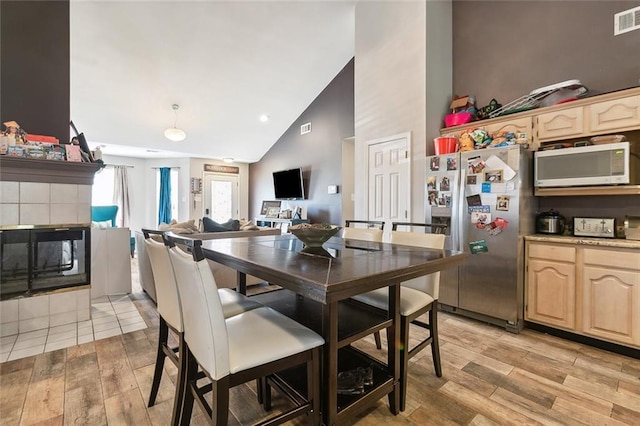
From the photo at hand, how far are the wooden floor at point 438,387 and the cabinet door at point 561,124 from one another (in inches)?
70.2

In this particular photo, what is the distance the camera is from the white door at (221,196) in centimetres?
794

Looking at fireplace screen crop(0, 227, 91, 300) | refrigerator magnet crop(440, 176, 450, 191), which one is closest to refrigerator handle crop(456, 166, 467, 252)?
refrigerator magnet crop(440, 176, 450, 191)

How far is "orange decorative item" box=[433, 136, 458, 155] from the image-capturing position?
319 cm

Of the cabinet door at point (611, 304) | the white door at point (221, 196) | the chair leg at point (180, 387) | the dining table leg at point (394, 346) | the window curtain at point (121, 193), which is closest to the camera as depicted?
the chair leg at point (180, 387)

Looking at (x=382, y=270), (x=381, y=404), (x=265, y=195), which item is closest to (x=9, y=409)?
(x=381, y=404)

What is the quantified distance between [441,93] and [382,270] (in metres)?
3.12

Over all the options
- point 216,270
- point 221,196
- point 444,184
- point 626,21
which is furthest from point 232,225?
point 221,196

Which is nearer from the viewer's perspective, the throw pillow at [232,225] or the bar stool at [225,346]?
the bar stool at [225,346]

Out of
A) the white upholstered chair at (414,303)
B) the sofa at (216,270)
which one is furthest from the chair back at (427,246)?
the sofa at (216,270)

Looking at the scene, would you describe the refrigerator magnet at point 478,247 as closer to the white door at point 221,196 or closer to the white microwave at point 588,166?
the white microwave at point 588,166

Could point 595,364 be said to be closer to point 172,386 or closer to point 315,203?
point 172,386

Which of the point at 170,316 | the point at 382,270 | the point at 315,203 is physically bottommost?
the point at 170,316

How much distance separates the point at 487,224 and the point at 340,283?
91.8 inches

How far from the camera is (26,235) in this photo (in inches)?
106
